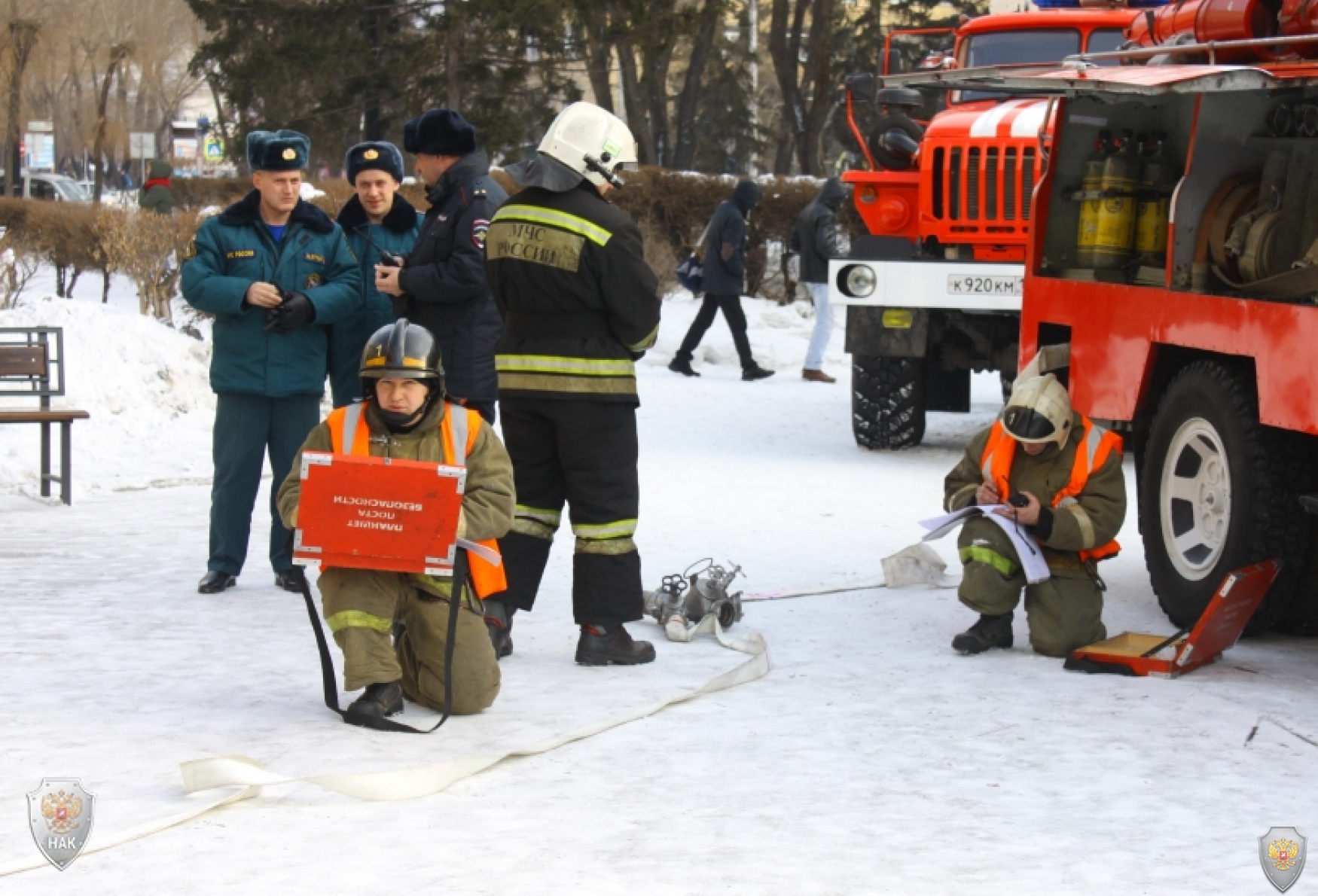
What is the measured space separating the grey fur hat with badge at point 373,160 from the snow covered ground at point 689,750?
1675mm

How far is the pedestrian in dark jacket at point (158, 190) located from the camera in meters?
20.0

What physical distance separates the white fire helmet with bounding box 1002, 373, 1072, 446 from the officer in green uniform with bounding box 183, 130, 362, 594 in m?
2.58

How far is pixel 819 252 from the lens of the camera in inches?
607

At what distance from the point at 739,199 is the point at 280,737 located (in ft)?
38.5

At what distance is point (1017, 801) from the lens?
4203 millimetres

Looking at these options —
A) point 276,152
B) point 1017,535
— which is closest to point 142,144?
point 276,152

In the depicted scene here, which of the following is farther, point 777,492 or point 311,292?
point 777,492

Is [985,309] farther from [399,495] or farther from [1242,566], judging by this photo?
[399,495]

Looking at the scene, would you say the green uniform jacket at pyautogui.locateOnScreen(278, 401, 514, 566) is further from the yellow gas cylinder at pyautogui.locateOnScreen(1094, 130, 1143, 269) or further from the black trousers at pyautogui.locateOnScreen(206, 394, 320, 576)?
the yellow gas cylinder at pyautogui.locateOnScreen(1094, 130, 1143, 269)

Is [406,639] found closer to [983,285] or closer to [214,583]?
[214,583]

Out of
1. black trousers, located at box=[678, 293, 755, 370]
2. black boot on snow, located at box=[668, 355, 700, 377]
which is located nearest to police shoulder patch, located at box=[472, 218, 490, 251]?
black trousers, located at box=[678, 293, 755, 370]

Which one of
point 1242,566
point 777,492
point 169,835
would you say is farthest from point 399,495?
point 777,492

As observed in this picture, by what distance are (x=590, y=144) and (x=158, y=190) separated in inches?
646

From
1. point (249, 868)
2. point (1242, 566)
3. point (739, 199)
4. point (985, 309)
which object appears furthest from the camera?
point (739, 199)
